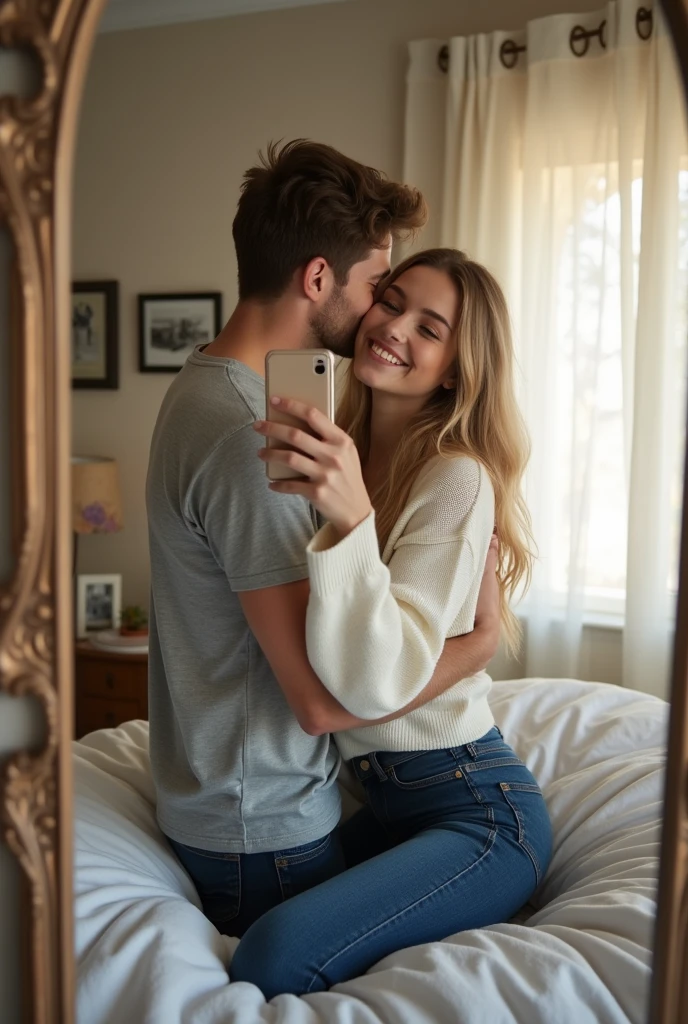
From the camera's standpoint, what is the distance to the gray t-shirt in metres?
1.18

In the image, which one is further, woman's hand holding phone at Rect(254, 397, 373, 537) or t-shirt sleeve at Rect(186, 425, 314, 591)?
t-shirt sleeve at Rect(186, 425, 314, 591)

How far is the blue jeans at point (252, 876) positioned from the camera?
4.24 ft

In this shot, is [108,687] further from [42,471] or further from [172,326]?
[42,471]

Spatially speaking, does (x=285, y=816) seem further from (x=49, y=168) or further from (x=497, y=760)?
(x=49, y=168)

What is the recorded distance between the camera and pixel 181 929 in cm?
116

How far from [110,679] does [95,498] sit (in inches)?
24.2

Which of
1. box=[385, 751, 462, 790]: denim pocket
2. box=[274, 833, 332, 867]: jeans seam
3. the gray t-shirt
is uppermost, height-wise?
the gray t-shirt

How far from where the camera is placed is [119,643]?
3.04 m

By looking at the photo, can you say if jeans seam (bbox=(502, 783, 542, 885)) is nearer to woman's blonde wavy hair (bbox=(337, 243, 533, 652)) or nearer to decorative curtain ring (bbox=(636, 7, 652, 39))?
woman's blonde wavy hair (bbox=(337, 243, 533, 652))

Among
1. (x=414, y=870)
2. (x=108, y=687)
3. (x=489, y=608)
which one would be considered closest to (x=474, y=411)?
(x=489, y=608)

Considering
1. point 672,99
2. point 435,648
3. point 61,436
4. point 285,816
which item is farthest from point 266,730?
point 672,99

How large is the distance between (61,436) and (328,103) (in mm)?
2762

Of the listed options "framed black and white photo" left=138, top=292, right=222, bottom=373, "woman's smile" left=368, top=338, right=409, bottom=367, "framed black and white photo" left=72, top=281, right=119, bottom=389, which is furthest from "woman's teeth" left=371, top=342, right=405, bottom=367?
"framed black and white photo" left=72, top=281, right=119, bottom=389

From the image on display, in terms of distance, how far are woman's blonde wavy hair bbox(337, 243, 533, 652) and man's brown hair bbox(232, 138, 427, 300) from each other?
18 cm
